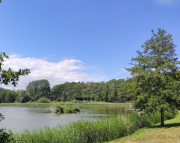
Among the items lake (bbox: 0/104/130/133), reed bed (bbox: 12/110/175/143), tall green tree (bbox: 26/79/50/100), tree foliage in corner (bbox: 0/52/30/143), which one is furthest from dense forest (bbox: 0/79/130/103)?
tree foliage in corner (bbox: 0/52/30/143)

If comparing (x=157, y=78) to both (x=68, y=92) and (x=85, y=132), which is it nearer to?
(x=85, y=132)

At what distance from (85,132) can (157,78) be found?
19.8 ft

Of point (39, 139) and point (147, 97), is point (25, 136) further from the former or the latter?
point (147, 97)

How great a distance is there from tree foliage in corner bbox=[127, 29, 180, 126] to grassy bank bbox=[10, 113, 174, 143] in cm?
189

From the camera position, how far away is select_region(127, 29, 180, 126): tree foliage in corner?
11.5 metres

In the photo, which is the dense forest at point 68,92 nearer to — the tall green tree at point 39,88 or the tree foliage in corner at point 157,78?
the tall green tree at point 39,88

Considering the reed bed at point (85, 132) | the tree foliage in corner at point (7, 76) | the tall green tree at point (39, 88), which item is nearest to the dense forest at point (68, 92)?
the tall green tree at point (39, 88)

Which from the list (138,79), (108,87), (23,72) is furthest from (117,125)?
(108,87)

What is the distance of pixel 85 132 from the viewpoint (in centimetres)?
1030

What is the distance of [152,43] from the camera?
42.8ft

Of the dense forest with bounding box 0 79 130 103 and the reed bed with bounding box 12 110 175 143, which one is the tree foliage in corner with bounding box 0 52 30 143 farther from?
the dense forest with bounding box 0 79 130 103

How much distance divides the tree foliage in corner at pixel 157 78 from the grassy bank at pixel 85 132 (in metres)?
1.89

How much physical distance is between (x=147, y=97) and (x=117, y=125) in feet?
9.31

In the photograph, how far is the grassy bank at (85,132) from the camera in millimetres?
8555
